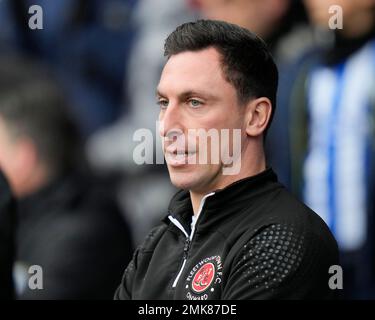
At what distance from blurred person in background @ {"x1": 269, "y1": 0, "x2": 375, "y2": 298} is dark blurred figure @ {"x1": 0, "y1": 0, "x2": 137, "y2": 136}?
884mm

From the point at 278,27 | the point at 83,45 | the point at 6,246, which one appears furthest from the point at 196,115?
→ the point at 83,45

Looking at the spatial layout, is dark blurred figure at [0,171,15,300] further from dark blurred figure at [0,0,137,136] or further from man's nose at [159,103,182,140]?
dark blurred figure at [0,0,137,136]

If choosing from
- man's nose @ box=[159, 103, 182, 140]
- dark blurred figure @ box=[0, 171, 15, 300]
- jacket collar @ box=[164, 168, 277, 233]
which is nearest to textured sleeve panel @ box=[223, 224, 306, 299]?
jacket collar @ box=[164, 168, 277, 233]

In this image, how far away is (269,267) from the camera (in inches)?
85.1

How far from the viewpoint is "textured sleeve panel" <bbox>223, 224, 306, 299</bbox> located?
2.15m

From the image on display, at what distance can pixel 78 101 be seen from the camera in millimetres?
4453

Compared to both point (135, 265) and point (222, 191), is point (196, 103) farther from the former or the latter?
point (135, 265)

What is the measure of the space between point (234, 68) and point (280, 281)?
2.04 ft

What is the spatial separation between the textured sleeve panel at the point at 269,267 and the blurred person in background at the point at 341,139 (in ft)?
6.50

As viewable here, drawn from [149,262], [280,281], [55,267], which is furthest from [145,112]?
[280,281]

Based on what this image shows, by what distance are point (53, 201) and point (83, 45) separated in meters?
1.04

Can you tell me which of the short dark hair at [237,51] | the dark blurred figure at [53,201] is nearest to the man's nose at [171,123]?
the short dark hair at [237,51]

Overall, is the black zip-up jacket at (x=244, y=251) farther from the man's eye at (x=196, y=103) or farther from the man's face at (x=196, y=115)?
the man's eye at (x=196, y=103)
